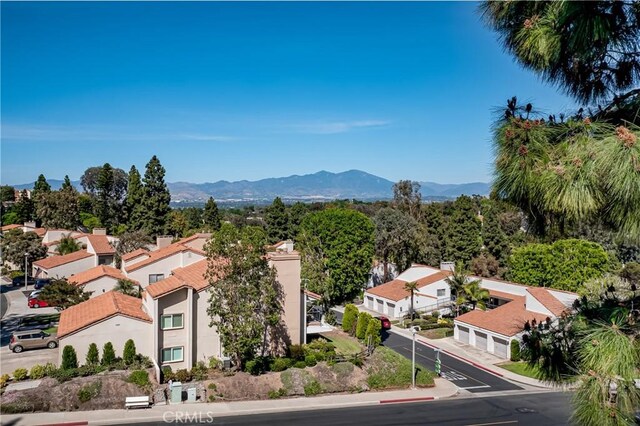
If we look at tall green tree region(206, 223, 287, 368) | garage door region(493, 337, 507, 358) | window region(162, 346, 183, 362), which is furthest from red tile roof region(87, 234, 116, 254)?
garage door region(493, 337, 507, 358)

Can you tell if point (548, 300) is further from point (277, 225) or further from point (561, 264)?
point (277, 225)

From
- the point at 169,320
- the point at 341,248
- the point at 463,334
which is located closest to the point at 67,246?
the point at 341,248

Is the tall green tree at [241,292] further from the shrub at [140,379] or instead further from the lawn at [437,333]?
the lawn at [437,333]

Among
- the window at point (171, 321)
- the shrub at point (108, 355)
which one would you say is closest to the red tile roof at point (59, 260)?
the shrub at point (108, 355)

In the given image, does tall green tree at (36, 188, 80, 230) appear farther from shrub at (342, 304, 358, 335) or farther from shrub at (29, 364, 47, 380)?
shrub at (29, 364, 47, 380)

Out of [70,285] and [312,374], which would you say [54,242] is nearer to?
[70,285]

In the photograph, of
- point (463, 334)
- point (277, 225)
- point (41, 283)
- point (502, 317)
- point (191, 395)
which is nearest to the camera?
point (191, 395)

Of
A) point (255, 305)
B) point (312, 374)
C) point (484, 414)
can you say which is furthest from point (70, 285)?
point (484, 414)
